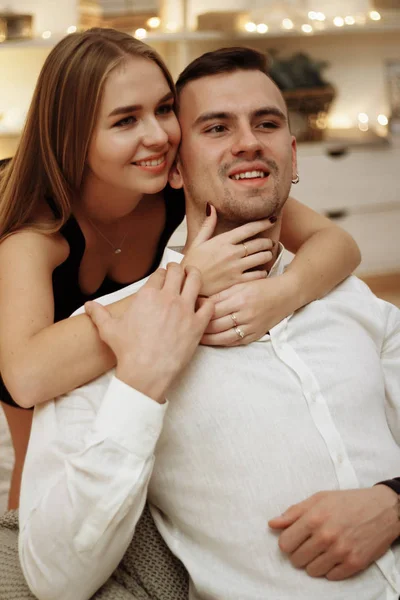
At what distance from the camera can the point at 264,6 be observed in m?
3.98

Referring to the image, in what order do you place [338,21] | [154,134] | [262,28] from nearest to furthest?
1. [154,134]
2. [262,28]
3. [338,21]

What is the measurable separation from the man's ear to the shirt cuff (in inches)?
22.4

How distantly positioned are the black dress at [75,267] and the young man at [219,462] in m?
0.33

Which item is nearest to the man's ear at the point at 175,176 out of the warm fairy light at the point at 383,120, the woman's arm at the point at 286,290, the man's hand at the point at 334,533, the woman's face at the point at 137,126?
the woman's face at the point at 137,126

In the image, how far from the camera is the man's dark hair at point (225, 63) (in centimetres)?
143

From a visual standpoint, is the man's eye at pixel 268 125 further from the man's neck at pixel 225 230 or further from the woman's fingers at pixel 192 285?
the woman's fingers at pixel 192 285

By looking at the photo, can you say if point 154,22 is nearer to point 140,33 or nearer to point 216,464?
point 140,33

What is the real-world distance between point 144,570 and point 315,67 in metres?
3.38

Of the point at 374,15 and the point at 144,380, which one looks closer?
the point at 144,380

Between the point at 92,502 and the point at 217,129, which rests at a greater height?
the point at 217,129

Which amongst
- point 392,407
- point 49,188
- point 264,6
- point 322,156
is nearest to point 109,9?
point 264,6

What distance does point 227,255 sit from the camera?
49.8 inches

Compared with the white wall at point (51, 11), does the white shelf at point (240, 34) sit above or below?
below

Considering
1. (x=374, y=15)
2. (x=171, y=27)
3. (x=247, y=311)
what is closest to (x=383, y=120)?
(x=374, y=15)
